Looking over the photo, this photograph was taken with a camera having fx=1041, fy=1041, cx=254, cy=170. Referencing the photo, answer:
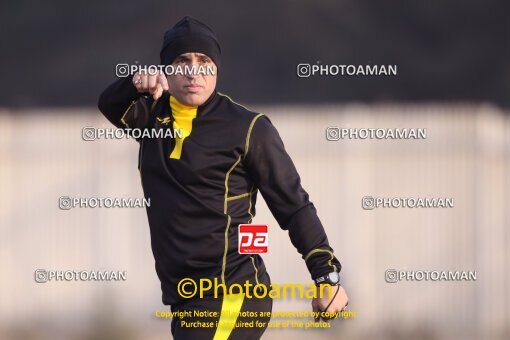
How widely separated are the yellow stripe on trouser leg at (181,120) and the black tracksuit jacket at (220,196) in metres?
0.02

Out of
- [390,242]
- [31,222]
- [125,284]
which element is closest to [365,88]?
[390,242]

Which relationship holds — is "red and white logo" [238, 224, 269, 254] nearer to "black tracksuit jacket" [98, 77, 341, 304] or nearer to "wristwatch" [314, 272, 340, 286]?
"black tracksuit jacket" [98, 77, 341, 304]

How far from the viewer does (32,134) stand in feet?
19.6

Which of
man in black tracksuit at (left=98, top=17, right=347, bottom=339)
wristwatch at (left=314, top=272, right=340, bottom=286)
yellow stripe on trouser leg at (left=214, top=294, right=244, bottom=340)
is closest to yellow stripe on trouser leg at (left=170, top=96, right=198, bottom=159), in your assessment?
man in black tracksuit at (left=98, top=17, right=347, bottom=339)

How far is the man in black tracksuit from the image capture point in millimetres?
3549

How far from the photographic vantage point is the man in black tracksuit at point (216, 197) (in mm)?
3549

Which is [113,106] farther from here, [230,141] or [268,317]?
[268,317]

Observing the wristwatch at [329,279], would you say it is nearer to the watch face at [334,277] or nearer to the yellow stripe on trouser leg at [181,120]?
the watch face at [334,277]

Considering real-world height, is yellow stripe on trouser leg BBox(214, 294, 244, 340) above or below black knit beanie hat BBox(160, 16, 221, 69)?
below

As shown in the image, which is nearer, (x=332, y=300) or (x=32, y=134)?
(x=332, y=300)

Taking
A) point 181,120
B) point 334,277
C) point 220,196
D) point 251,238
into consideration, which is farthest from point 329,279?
point 181,120

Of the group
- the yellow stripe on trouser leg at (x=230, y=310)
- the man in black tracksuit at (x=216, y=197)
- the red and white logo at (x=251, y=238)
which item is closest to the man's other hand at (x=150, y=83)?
the man in black tracksuit at (x=216, y=197)

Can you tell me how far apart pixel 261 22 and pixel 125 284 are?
5.29 feet

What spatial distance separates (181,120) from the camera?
3637 millimetres
